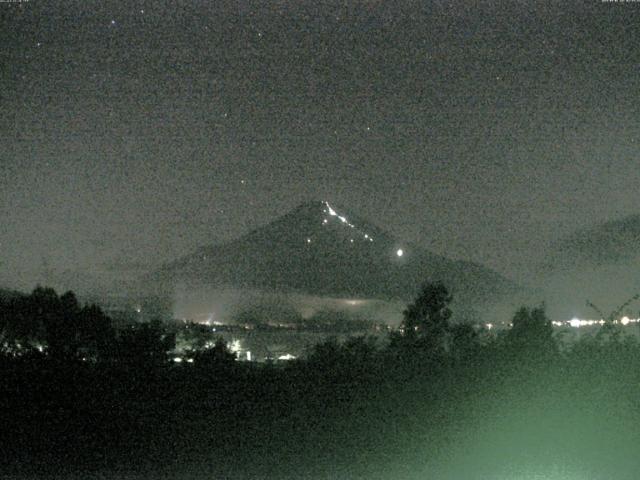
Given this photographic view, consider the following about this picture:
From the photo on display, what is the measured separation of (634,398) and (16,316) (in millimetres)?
13953

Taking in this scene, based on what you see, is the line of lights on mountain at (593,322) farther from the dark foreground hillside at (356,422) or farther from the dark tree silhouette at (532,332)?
the dark foreground hillside at (356,422)

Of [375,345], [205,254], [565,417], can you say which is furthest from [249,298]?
[565,417]

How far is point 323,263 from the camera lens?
58.4 m

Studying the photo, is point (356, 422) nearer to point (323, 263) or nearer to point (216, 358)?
point (216, 358)

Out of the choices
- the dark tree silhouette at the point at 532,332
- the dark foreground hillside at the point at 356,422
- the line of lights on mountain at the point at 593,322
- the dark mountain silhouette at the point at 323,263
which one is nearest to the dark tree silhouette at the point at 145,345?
the dark foreground hillside at the point at 356,422

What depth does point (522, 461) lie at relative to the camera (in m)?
6.01

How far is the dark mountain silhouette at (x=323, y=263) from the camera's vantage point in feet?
127

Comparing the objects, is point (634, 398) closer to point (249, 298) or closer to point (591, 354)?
point (591, 354)

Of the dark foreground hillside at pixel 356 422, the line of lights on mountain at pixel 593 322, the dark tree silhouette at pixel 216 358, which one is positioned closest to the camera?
the dark foreground hillside at pixel 356 422

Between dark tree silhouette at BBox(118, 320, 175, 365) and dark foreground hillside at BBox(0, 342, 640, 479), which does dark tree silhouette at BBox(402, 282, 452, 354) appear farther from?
dark foreground hillside at BBox(0, 342, 640, 479)

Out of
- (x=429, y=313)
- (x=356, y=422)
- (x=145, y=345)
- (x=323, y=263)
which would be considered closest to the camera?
(x=356, y=422)

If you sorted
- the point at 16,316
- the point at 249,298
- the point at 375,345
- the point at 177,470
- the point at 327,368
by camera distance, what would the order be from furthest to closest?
the point at 249,298, the point at 16,316, the point at 375,345, the point at 327,368, the point at 177,470

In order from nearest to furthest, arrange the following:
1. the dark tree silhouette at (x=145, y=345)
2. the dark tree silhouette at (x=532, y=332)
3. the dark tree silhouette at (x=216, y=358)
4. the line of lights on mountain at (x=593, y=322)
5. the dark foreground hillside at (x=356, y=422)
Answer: the dark foreground hillside at (x=356, y=422), the dark tree silhouette at (x=532, y=332), the line of lights on mountain at (x=593, y=322), the dark tree silhouette at (x=216, y=358), the dark tree silhouette at (x=145, y=345)

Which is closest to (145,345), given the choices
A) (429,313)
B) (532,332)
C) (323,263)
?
(532,332)
